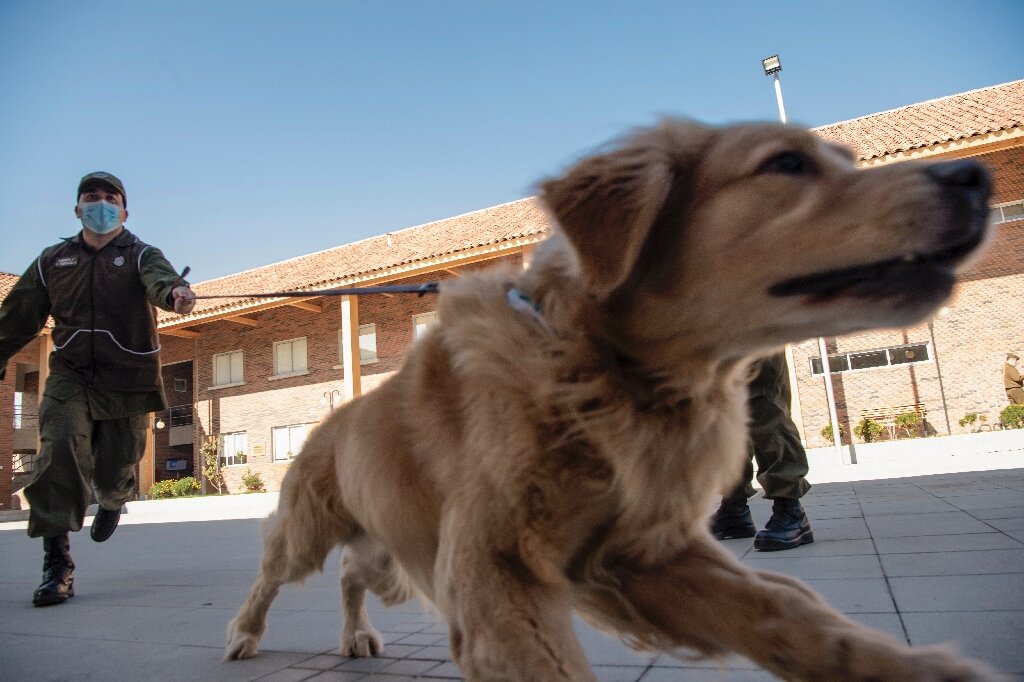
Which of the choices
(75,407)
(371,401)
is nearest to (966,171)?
(371,401)

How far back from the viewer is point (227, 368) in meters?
26.1

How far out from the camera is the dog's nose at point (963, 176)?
1.53m

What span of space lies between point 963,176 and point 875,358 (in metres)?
19.0

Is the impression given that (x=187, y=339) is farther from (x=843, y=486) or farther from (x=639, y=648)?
(x=639, y=648)

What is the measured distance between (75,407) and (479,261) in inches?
487

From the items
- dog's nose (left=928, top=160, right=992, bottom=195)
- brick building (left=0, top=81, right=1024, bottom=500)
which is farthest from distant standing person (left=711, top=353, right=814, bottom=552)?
brick building (left=0, top=81, right=1024, bottom=500)

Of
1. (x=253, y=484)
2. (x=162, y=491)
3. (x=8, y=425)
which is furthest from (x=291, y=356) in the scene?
(x=8, y=425)

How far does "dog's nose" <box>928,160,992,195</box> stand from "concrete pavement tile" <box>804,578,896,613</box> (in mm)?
1521

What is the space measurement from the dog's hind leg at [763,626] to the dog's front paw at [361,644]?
130cm

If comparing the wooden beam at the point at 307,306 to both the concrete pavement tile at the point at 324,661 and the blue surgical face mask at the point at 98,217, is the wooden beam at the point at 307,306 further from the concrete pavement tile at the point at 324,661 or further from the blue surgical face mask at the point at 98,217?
the concrete pavement tile at the point at 324,661

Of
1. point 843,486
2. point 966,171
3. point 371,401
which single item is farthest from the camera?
point 843,486

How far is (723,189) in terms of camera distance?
178 cm

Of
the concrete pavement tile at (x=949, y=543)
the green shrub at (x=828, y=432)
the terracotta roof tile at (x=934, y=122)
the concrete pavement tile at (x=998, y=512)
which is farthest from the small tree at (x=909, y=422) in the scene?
the concrete pavement tile at (x=949, y=543)

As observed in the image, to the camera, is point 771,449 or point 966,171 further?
point 771,449
